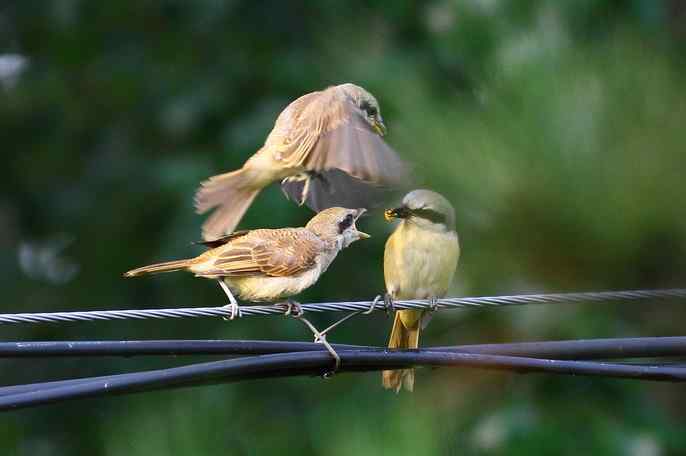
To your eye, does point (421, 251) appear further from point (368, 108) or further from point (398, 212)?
point (368, 108)

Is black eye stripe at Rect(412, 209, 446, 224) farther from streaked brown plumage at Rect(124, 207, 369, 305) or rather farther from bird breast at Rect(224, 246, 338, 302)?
bird breast at Rect(224, 246, 338, 302)

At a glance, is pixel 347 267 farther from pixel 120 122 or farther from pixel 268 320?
pixel 120 122

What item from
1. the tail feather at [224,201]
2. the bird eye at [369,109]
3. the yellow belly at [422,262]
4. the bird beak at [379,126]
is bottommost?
the yellow belly at [422,262]

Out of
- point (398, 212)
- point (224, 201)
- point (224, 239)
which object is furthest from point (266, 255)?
point (398, 212)

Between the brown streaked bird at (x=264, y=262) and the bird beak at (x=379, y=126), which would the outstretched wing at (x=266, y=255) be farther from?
the bird beak at (x=379, y=126)

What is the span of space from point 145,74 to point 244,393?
105 inches

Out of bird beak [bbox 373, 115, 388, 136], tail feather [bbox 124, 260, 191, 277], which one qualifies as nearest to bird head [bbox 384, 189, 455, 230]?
bird beak [bbox 373, 115, 388, 136]

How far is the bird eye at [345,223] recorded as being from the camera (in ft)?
16.1

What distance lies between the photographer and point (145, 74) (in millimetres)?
9305

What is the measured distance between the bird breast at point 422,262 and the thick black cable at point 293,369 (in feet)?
6.35

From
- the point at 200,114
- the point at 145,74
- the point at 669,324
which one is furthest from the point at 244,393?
the point at 669,324

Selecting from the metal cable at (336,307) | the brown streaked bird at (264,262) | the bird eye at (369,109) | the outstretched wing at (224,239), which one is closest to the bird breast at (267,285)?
the brown streaked bird at (264,262)

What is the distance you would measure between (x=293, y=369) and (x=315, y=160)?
56.5 inches

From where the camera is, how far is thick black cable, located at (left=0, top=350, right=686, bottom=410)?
9.77 ft
